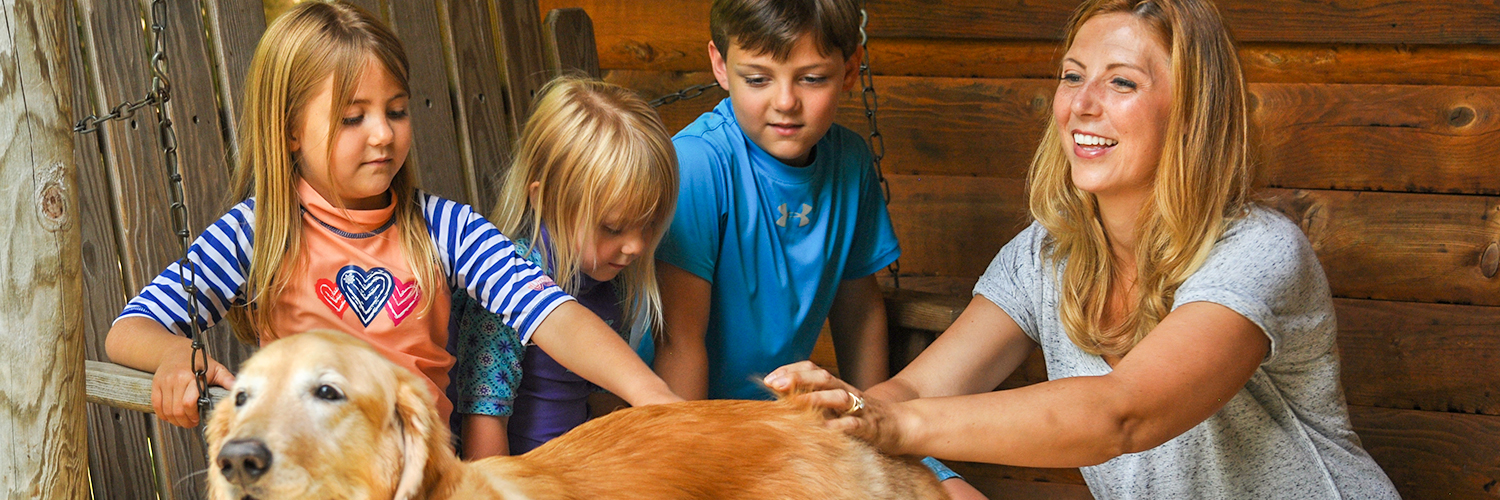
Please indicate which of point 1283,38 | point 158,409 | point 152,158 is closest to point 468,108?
point 152,158

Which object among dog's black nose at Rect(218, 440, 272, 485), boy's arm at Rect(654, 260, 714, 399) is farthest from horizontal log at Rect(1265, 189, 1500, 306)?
dog's black nose at Rect(218, 440, 272, 485)

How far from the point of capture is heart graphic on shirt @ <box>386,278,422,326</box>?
1.99 m

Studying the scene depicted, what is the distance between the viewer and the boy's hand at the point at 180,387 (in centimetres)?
172

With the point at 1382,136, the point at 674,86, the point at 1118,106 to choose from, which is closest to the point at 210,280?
the point at 1118,106

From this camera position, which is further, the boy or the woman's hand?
the boy

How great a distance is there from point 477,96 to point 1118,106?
1612mm

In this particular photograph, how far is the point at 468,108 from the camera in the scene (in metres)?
2.87

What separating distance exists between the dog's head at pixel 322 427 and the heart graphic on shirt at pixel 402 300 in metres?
0.83

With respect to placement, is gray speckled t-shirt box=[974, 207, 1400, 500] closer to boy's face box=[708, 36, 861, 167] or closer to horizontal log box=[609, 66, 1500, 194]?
boy's face box=[708, 36, 861, 167]

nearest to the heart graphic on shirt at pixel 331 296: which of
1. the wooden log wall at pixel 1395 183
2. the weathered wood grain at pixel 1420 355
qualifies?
the wooden log wall at pixel 1395 183

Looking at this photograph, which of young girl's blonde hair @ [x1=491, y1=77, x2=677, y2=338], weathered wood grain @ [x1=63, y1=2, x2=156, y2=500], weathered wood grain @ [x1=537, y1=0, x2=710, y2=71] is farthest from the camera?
weathered wood grain @ [x1=537, y1=0, x2=710, y2=71]

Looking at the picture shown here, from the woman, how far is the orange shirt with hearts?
727mm

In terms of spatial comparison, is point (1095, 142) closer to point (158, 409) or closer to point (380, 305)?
point (380, 305)

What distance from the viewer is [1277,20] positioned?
3.15 metres
